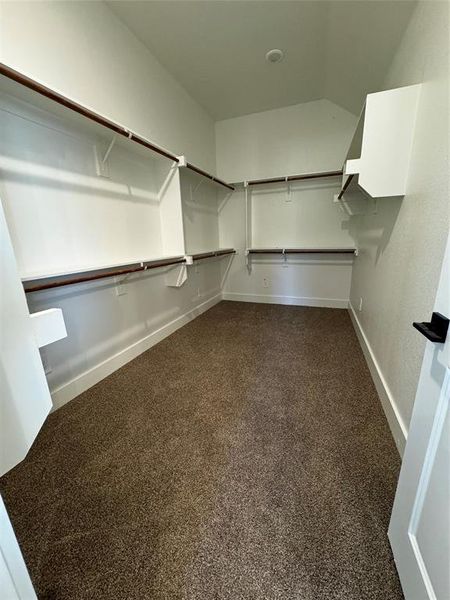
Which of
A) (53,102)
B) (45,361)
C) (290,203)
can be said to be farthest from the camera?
(290,203)

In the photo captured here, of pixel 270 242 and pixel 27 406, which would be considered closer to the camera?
pixel 27 406

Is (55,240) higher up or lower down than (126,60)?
lower down

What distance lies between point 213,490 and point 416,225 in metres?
1.59

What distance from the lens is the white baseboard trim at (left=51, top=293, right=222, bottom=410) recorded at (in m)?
1.74

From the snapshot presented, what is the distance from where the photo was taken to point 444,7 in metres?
1.09

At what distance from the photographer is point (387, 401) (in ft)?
4.93

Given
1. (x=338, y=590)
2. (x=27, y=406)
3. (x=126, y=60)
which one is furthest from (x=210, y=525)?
(x=126, y=60)

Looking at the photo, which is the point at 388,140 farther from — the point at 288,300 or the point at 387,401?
the point at 288,300

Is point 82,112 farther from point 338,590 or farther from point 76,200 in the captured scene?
point 338,590

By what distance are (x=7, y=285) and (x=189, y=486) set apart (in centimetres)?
111

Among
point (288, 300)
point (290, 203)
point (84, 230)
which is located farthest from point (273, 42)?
point (288, 300)

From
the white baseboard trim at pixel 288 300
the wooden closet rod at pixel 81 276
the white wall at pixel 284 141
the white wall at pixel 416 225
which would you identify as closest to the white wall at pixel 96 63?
the white wall at pixel 284 141

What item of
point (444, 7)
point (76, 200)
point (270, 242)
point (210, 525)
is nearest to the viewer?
point (210, 525)

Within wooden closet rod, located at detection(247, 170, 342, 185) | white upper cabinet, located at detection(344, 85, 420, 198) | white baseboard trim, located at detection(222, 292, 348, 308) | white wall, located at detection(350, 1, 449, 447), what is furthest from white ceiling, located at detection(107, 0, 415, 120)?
white baseboard trim, located at detection(222, 292, 348, 308)
